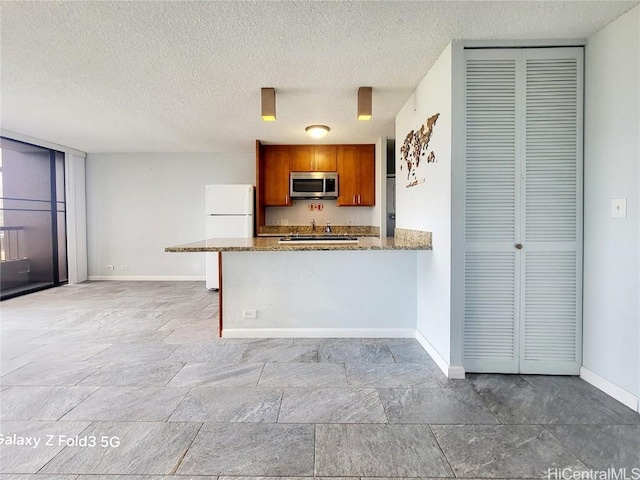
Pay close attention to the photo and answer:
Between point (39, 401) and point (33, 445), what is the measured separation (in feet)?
1.58

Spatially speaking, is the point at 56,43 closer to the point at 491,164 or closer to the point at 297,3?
the point at 297,3

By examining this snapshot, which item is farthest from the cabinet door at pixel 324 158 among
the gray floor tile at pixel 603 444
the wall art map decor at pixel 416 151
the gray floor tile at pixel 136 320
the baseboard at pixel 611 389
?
the gray floor tile at pixel 603 444

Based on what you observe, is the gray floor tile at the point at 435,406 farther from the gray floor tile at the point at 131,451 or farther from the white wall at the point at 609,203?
the gray floor tile at the point at 131,451

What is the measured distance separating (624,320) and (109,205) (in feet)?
22.9

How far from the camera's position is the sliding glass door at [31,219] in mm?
4586

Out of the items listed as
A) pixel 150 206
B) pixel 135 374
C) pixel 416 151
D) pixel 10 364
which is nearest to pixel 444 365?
pixel 416 151

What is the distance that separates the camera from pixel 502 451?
1.48 m

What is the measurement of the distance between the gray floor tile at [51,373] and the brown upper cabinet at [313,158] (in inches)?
145

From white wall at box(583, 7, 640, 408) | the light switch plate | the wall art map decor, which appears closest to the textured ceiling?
white wall at box(583, 7, 640, 408)

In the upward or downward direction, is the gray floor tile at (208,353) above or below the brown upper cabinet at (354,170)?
below

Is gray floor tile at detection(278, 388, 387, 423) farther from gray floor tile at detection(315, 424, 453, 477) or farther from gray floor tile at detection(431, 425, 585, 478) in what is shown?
gray floor tile at detection(431, 425, 585, 478)

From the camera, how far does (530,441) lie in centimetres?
155

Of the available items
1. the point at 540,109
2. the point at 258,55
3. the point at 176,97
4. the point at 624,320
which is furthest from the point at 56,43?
the point at 624,320

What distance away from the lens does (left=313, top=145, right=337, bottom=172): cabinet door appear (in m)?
5.04
